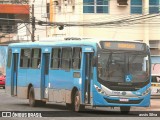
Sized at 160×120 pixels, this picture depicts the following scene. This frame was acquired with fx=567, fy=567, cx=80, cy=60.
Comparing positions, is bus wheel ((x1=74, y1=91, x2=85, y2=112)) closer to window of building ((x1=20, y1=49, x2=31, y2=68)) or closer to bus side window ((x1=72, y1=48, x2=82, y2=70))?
bus side window ((x1=72, y1=48, x2=82, y2=70))

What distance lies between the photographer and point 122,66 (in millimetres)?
21438

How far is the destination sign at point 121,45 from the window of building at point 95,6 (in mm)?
30705

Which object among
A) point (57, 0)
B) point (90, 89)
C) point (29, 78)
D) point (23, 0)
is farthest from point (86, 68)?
point (23, 0)

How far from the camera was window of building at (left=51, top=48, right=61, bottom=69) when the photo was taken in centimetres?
2416

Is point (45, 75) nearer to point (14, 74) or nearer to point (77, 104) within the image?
point (14, 74)

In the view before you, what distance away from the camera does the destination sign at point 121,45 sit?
2153cm

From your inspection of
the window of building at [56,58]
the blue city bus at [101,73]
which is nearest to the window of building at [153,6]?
the window of building at [56,58]

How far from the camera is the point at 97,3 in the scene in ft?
174

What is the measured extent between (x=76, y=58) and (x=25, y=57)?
5177 millimetres

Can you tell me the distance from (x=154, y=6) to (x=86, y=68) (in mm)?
32946

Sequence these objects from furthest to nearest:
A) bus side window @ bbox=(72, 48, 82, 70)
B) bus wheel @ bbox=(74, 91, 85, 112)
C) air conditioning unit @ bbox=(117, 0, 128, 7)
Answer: air conditioning unit @ bbox=(117, 0, 128, 7) → bus side window @ bbox=(72, 48, 82, 70) → bus wheel @ bbox=(74, 91, 85, 112)

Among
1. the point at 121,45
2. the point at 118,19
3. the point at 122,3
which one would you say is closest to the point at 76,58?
the point at 121,45

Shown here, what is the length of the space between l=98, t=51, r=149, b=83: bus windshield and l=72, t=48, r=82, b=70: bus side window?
1.38 metres

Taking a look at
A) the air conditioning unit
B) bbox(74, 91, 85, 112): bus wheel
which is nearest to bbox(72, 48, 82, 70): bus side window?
bbox(74, 91, 85, 112): bus wheel
